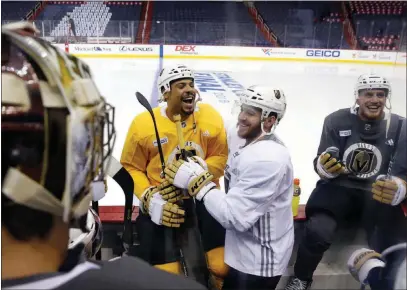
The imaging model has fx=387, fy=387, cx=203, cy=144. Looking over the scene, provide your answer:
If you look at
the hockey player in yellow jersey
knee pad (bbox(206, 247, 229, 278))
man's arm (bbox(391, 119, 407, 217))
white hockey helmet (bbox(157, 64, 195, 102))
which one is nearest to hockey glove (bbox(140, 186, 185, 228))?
the hockey player in yellow jersey

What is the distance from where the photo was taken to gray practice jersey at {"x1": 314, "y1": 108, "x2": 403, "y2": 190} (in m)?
0.58

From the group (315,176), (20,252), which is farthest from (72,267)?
(315,176)

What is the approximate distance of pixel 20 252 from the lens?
33 cm

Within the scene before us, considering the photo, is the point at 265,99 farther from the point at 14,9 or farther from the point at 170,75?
the point at 14,9

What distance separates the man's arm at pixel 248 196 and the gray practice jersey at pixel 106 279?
13.7 inches

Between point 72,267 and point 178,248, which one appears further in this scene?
point 178,248

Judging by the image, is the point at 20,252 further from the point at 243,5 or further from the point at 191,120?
the point at 243,5

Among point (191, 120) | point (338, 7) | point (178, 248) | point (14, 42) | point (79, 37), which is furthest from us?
point (338, 7)

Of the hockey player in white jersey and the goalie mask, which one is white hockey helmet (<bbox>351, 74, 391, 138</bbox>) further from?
the goalie mask

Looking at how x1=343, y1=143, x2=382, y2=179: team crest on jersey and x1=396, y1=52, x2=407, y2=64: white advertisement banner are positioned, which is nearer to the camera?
x1=396, y1=52, x2=407, y2=64: white advertisement banner

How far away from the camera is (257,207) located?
0.72 m

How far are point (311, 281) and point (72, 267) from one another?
65 centimetres

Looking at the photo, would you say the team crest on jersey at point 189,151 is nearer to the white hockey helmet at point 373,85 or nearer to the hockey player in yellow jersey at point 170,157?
the hockey player in yellow jersey at point 170,157

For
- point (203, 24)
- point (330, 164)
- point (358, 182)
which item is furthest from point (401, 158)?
point (203, 24)
